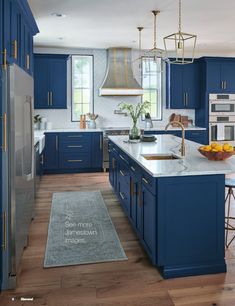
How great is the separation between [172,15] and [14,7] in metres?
2.66

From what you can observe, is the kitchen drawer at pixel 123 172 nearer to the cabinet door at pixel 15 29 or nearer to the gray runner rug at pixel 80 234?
the gray runner rug at pixel 80 234

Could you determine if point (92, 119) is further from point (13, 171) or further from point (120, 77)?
point (13, 171)

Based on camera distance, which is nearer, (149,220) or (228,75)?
(149,220)

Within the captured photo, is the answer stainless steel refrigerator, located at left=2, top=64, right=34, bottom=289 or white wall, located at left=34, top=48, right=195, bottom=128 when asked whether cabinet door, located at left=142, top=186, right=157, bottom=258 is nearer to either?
stainless steel refrigerator, located at left=2, top=64, right=34, bottom=289

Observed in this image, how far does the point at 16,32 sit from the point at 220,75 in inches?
227

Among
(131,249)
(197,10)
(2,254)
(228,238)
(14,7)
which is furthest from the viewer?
(197,10)

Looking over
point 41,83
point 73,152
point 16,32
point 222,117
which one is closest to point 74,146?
point 73,152

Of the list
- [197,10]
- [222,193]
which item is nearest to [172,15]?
[197,10]

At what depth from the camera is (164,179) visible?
2.81m

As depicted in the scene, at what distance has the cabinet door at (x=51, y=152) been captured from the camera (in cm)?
725

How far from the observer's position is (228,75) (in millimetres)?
8023

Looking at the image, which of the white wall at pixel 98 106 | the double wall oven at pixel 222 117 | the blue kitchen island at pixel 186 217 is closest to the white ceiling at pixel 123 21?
the white wall at pixel 98 106

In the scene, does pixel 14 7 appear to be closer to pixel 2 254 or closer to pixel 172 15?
pixel 2 254

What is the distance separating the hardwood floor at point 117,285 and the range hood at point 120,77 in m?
4.64
